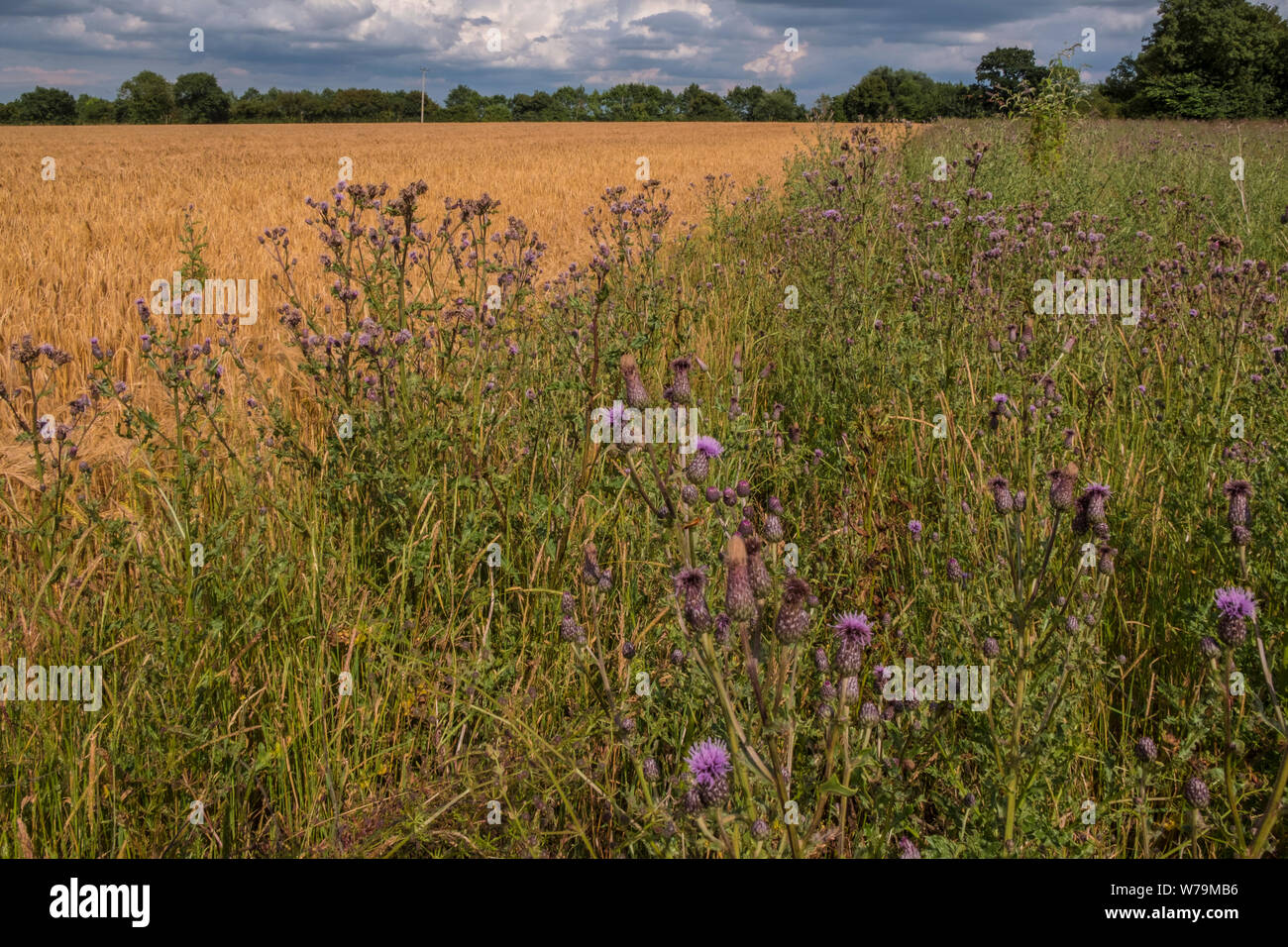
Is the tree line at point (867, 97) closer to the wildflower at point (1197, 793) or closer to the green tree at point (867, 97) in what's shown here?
the green tree at point (867, 97)

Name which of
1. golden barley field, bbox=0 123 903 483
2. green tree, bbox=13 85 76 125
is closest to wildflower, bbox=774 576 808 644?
golden barley field, bbox=0 123 903 483

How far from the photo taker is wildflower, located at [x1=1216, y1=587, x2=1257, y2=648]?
1520 mm

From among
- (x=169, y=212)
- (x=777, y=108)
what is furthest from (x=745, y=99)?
(x=169, y=212)

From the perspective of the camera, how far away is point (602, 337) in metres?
3.96

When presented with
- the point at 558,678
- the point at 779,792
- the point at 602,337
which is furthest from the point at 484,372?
the point at 779,792

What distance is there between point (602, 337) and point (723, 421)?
734 mm

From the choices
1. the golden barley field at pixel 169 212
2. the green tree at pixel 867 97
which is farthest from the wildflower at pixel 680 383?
the green tree at pixel 867 97

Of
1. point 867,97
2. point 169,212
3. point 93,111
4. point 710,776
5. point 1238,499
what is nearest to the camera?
point 710,776

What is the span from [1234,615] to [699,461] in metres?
1.04

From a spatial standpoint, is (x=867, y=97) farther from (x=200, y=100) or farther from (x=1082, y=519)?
(x=1082, y=519)

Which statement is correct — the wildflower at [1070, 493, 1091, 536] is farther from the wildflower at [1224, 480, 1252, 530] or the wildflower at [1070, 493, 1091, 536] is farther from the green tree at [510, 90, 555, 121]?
the green tree at [510, 90, 555, 121]

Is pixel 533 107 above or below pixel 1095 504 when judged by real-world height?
above

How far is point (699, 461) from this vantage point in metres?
1.71

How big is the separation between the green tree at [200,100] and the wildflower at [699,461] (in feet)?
253
